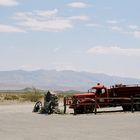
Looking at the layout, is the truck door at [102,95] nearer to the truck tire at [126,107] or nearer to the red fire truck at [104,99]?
the red fire truck at [104,99]

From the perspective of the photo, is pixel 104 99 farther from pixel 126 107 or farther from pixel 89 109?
pixel 126 107

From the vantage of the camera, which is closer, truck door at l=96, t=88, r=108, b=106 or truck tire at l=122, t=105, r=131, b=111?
truck door at l=96, t=88, r=108, b=106

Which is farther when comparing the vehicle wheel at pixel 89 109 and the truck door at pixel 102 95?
the truck door at pixel 102 95

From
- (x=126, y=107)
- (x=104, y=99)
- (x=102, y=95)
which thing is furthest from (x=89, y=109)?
(x=126, y=107)

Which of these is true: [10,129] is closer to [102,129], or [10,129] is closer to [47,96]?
[102,129]

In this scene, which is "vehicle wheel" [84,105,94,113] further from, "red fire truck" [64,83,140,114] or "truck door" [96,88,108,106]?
"truck door" [96,88,108,106]

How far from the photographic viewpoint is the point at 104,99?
107 ft

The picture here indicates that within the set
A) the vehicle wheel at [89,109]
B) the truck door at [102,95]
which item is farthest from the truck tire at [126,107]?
the vehicle wheel at [89,109]

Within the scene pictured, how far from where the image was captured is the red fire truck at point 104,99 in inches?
1252

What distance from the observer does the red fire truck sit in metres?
31.8

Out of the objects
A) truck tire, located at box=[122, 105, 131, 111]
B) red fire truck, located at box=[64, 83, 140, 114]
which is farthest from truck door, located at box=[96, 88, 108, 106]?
truck tire, located at box=[122, 105, 131, 111]

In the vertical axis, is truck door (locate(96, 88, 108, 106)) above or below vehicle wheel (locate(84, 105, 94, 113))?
above

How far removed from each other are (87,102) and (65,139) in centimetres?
1600

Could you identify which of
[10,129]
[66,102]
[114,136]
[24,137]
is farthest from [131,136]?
[66,102]
